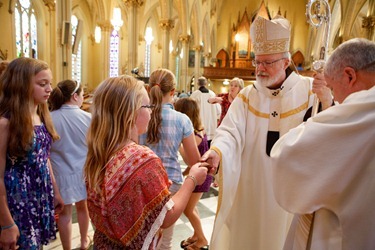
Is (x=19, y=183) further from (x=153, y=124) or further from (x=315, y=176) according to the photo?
(x=315, y=176)

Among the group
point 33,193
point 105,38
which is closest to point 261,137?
point 33,193

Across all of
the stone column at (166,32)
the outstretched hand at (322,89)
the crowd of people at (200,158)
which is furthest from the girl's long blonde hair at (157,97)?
the stone column at (166,32)

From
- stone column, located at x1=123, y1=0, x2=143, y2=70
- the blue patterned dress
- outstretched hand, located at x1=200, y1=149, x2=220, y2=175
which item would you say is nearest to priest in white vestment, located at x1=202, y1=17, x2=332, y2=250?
outstretched hand, located at x1=200, y1=149, x2=220, y2=175

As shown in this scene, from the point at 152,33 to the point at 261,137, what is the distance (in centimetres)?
2484

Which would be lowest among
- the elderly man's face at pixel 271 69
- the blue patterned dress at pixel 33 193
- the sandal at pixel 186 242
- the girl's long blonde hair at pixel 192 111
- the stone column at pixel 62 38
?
the sandal at pixel 186 242

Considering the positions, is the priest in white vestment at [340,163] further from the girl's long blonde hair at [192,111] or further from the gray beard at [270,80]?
the girl's long blonde hair at [192,111]

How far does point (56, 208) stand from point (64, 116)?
857 mm

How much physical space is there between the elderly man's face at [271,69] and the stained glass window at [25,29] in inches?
611

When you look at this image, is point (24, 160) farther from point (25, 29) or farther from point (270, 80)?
point (25, 29)

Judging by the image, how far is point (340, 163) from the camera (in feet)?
3.16

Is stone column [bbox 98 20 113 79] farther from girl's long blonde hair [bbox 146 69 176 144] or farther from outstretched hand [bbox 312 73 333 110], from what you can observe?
outstretched hand [bbox 312 73 333 110]

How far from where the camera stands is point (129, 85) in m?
1.31

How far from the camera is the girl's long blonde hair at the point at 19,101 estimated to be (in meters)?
1.72

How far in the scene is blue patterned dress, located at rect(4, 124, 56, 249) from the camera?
5.86 feet
